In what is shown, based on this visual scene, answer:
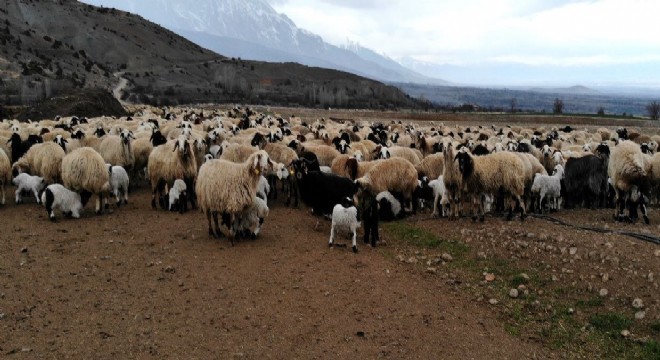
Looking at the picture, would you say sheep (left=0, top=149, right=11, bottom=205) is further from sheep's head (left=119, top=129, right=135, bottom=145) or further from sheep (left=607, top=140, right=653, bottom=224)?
sheep (left=607, top=140, right=653, bottom=224)

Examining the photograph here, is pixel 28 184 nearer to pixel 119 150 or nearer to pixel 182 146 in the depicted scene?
pixel 119 150

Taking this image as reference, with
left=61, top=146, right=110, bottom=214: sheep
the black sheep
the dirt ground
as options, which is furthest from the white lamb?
the black sheep

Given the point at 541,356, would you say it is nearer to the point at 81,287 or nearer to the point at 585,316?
the point at 585,316

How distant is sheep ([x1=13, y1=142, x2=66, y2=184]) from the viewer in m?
13.6

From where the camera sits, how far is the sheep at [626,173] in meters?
11.5

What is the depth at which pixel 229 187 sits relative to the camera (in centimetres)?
1018

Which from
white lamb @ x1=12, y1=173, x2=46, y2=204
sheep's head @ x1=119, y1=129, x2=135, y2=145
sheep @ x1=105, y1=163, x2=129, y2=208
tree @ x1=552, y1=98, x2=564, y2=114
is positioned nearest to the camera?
sheep @ x1=105, y1=163, x2=129, y2=208

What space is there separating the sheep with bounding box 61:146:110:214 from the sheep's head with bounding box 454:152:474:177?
8761mm

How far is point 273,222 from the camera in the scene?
12.2 m

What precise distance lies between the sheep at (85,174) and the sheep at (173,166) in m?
1.26

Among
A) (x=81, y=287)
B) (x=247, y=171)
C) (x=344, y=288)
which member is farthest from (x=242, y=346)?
(x=247, y=171)

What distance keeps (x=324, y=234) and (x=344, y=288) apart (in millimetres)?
3151

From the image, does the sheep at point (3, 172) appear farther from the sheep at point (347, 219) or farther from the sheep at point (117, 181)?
the sheep at point (347, 219)

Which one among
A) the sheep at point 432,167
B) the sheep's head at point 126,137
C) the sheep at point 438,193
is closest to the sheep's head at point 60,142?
the sheep's head at point 126,137
